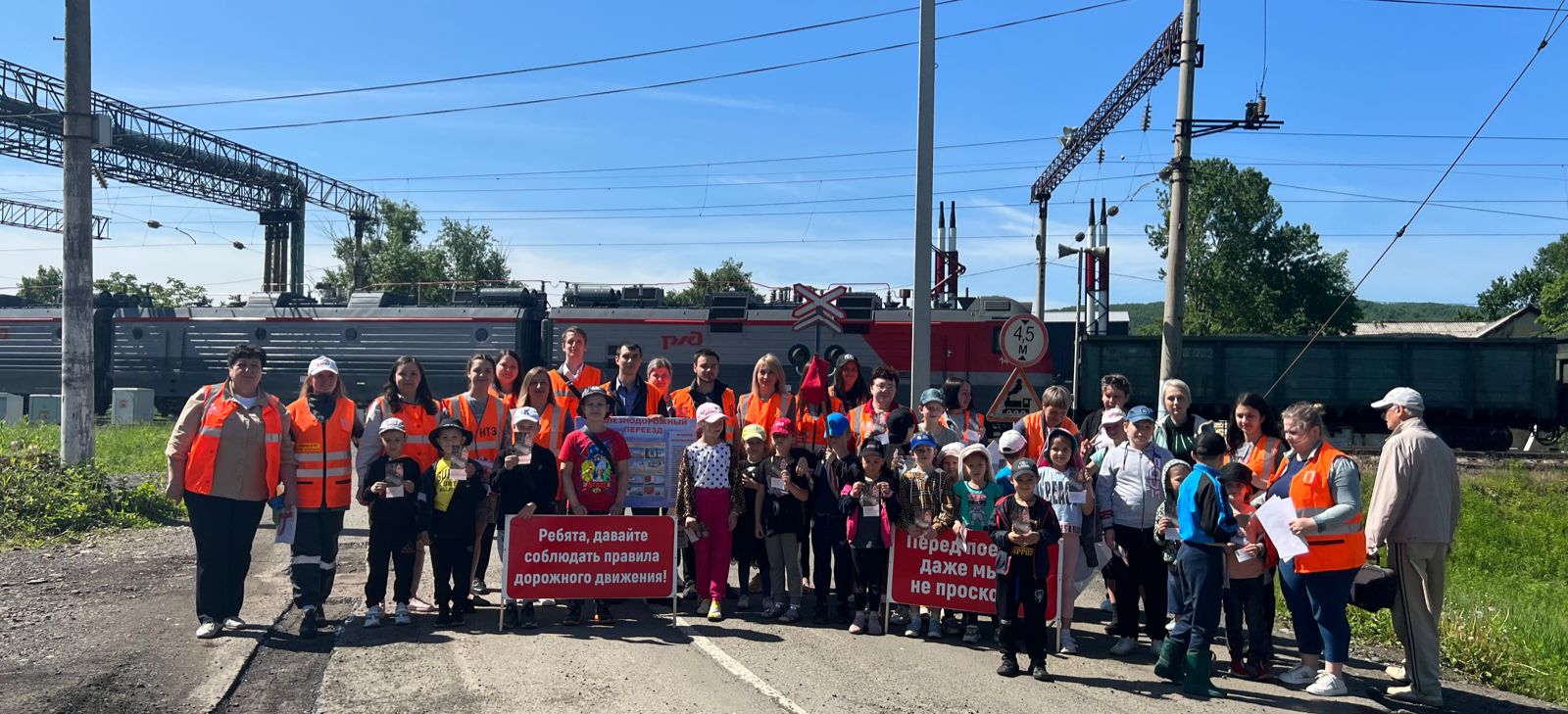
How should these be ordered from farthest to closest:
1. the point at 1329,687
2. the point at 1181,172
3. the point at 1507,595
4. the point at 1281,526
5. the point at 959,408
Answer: the point at 1181,172
the point at 1507,595
the point at 959,408
the point at 1329,687
the point at 1281,526

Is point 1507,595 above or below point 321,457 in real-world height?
below

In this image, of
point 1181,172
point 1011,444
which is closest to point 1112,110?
point 1181,172

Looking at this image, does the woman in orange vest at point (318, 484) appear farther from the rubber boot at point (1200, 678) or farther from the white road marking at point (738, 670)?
the rubber boot at point (1200, 678)

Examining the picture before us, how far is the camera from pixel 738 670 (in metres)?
6.46

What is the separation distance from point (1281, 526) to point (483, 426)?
5464 millimetres

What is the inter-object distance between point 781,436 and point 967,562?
159cm

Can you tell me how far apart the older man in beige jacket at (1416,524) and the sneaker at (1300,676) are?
420 millimetres

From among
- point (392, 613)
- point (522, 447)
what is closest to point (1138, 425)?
point (522, 447)

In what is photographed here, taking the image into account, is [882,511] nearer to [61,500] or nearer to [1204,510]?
[1204,510]


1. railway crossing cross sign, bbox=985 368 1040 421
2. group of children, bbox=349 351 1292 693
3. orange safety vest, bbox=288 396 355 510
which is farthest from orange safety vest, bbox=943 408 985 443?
orange safety vest, bbox=288 396 355 510

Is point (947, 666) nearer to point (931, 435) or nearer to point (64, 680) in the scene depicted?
point (931, 435)

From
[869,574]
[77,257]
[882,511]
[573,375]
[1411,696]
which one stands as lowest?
[1411,696]

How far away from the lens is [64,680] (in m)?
6.12

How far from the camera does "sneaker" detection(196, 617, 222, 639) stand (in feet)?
23.3
